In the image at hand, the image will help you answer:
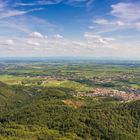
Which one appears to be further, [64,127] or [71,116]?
[71,116]

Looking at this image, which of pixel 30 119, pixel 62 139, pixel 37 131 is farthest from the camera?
pixel 30 119

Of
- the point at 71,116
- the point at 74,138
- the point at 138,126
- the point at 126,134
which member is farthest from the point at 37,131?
the point at 138,126

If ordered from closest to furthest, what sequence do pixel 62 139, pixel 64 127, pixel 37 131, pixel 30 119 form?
pixel 62 139 → pixel 37 131 → pixel 64 127 → pixel 30 119

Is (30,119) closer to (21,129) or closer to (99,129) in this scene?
(21,129)

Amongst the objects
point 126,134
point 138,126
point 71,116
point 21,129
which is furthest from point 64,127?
point 138,126

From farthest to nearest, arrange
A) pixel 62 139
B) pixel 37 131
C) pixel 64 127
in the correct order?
pixel 64 127, pixel 37 131, pixel 62 139

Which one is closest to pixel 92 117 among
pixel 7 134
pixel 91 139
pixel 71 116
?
pixel 71 116

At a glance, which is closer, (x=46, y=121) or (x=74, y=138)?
(x=74, y=138)

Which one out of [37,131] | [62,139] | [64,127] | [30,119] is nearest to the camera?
[62,139]

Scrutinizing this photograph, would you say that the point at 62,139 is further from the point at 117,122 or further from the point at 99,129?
the point at 117,122
